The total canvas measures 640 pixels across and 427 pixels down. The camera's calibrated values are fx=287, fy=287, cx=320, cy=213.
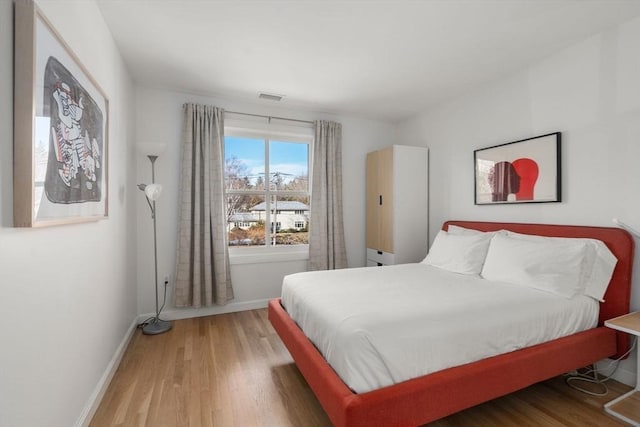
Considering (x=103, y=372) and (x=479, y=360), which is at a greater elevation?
(x=479, y=360)

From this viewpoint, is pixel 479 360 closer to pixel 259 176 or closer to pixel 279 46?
pixel 279 46

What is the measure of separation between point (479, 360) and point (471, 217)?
191 centimetres

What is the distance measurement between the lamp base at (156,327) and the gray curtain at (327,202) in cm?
171

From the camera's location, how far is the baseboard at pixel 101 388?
5.18 ft

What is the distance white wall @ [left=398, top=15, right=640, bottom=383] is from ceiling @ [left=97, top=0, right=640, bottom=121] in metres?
0.14

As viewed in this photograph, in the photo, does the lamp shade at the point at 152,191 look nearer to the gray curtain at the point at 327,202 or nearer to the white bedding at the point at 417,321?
A: the white bedding at the point at 417,321

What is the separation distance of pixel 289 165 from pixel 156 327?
238cm

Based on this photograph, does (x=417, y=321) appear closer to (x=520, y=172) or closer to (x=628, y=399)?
(x=628, y=399)

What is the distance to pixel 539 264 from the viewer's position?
2.12 meters

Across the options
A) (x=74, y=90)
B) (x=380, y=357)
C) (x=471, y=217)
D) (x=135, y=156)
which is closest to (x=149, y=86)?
(x=135, y=156)

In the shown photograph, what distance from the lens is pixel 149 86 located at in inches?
120

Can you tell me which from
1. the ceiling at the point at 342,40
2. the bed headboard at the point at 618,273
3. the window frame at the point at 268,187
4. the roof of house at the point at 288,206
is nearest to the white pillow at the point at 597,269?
the bed headboard at the point at 618,273

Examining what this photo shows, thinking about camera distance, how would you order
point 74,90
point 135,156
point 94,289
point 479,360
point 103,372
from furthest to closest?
point 135,156 < point 103,372 < point 94,289 < point 479,360 < point 74,90

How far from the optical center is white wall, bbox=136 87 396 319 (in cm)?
309
